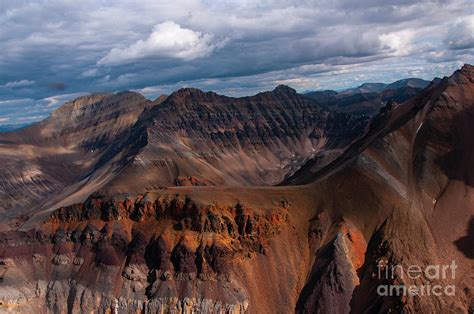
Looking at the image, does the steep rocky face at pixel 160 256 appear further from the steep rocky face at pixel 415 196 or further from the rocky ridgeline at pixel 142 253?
the steep rocky face at pixel 415 196

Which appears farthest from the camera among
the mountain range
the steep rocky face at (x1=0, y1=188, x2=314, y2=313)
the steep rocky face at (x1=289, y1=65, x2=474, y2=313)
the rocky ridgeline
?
the rocky ridgeline

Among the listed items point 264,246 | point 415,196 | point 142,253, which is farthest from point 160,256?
point 415,196

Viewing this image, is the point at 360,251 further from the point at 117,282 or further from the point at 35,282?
the point at 35,282

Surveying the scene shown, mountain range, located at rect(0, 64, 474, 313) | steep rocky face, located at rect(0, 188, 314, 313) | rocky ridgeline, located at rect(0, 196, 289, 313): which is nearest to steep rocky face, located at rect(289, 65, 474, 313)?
mountain range, located at rect(0, 64, 474, 313)

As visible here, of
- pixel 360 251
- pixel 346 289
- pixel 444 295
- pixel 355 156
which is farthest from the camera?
pixel 355 156

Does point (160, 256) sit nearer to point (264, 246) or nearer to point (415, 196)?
point (264, 246)

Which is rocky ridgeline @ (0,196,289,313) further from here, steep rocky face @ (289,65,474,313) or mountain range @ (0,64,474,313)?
steep rocky face @ (289,65,474,313)

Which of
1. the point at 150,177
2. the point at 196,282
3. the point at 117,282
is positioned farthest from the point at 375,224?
the point at 150,177

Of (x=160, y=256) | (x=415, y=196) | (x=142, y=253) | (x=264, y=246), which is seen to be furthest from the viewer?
(x=415, y=196)

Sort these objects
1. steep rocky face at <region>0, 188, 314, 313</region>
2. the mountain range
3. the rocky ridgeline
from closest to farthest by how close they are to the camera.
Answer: the mountain range < steep rocky face at <region>0, 188, 314, 313</region> < the rocky ridgeline

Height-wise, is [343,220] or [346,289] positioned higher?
[343,220]

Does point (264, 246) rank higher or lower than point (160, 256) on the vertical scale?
lower
